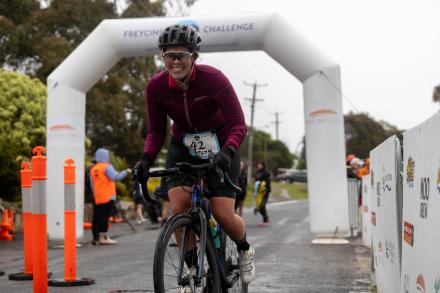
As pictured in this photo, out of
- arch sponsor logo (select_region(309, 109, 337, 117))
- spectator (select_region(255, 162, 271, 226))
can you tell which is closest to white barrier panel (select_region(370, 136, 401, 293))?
arch sponsor logo (select_region(309, 109, 337, 117))

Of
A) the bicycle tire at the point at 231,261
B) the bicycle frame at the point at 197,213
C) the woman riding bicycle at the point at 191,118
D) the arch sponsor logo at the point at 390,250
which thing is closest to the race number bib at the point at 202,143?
the woman riding bicycle at the point at 191,118

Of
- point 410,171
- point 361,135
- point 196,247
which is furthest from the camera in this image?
point 361,135

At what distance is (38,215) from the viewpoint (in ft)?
22.9

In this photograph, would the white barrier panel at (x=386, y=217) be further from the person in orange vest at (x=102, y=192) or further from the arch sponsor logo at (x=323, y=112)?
the person in orange vest at (x=102, y=192)

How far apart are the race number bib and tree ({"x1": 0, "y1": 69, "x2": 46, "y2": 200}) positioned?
1498cm

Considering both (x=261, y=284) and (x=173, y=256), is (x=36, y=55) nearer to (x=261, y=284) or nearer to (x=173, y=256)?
(x=261, y=284)

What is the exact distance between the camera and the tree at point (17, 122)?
2000cm

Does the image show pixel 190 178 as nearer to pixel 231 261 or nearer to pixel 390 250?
pixel 231 261

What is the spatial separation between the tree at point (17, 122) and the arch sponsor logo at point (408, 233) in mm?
15861

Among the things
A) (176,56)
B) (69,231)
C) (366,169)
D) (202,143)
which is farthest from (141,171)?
(366,169)

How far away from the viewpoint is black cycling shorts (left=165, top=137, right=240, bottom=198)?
528cm

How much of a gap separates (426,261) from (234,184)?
5.26 feet

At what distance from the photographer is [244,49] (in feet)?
48.6

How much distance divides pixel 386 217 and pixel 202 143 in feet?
5.86
